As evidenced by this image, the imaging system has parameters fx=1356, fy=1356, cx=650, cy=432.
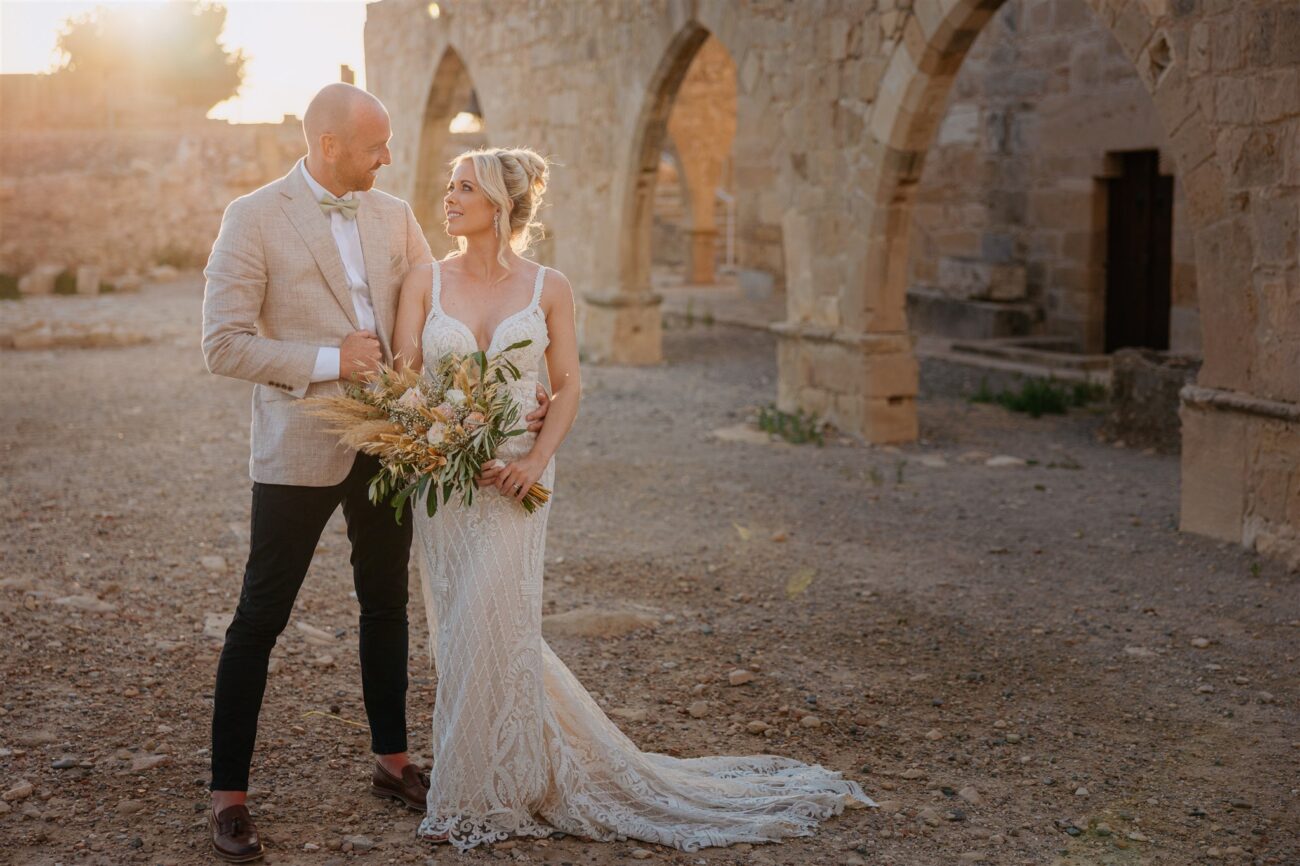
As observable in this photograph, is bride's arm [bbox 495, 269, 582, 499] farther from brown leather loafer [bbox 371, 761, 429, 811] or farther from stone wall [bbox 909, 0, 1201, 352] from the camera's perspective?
stone wall [bbox 909, 0, 1201, 352]

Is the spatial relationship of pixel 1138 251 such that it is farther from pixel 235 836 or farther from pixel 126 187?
pixel 126 187

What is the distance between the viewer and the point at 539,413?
336 centimetres

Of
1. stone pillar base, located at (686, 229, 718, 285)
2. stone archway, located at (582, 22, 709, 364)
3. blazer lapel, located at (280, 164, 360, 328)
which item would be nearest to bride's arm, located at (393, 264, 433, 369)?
blazer lapel, located at (280, 164, 360, 328)

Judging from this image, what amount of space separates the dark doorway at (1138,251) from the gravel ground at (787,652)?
411 centimetres

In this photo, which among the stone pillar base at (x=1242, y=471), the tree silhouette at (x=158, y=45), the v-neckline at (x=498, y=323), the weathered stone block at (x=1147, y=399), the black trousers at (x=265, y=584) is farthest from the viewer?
the tree silhouette at (x=158, y=45)

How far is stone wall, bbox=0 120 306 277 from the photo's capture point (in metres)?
19.6

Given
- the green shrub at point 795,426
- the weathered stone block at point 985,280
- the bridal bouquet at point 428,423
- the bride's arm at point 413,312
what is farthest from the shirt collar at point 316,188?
the weathered stone block at point 985,280

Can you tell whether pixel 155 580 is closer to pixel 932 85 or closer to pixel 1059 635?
pixel 1059 635

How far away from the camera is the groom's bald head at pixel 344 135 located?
315cm

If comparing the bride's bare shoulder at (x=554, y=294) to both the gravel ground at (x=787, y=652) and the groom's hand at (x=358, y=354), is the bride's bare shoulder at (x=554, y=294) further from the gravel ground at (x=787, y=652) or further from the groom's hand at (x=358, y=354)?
the gravel ground at (x=787, y=652)

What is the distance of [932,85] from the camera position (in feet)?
26.1

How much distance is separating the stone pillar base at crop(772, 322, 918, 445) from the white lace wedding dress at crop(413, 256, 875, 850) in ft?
18.0

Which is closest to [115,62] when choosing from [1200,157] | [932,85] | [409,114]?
[409,114]

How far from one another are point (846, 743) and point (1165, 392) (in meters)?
5.42
